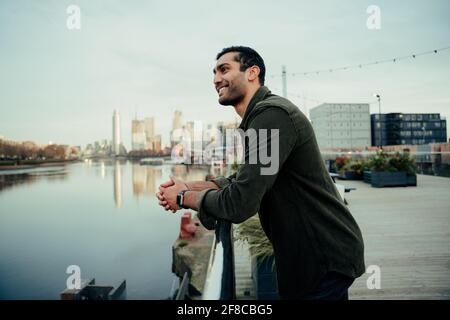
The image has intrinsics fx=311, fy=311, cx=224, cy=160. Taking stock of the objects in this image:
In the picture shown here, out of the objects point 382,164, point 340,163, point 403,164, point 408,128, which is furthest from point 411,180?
point 408,128

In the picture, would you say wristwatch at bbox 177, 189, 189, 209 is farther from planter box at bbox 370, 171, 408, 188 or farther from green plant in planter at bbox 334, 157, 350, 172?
green plant in planter at bbox 334, 157, 350, 172

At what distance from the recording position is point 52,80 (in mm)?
109750

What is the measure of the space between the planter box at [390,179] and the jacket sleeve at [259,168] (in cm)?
1206

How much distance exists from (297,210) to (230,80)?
23.8 inches

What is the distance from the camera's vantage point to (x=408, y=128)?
89.2m

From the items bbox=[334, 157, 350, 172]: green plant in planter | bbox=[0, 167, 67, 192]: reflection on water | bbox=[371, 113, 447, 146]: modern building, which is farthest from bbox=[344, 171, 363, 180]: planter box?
bbox=[0, 167, 67, 192]: reflection on water

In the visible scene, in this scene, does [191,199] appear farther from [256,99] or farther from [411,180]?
[411,180]

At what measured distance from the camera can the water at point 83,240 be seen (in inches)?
1622

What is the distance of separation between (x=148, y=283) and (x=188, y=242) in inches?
629

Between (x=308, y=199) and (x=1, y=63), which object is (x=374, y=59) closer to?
(x=308, y=199)

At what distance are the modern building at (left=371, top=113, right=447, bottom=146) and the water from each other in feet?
199

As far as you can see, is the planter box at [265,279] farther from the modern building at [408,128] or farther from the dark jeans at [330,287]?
the modern building at [408,128]

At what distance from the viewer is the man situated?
1.01m
